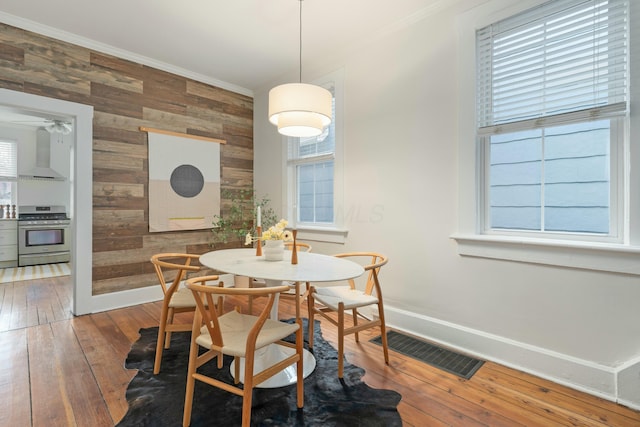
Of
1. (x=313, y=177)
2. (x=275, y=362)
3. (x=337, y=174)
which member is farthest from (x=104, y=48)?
(x=275, y=362)

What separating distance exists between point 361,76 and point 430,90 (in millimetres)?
828

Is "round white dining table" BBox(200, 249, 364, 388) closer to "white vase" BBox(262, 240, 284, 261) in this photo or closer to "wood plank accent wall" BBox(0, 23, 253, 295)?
"white vase" BBox(262, 240, 284, 261)

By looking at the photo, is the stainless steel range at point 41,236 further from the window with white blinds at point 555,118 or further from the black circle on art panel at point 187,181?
the window with white blinds at point 555,118

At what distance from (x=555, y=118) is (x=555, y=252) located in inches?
34.9

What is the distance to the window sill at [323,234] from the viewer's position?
11.3ft

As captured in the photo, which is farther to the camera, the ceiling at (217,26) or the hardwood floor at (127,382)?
the ceiling at (217,26)

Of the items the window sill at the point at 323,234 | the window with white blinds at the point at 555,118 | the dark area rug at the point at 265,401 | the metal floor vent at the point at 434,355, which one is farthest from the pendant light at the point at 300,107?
the metal floor vent at the point at 434,355

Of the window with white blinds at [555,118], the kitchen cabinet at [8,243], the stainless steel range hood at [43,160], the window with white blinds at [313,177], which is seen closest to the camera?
the window with white blinds at [555,118]

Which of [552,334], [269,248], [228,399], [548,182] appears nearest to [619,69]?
[548,182]

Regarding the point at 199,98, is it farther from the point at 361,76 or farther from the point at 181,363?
the point at 181,363

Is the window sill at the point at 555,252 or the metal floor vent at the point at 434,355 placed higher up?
the window sill at the point at 555,252

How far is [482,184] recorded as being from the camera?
247 cm

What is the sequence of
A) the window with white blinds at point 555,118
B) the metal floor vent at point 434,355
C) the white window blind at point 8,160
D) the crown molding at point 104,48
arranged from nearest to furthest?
1. the window with white blinds at point 555,118
2. the metal floor vent at point 434,355
3. the crown molding at point 104,48
4. the white window blind at point 8,160

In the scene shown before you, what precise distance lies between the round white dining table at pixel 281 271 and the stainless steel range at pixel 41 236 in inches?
219
